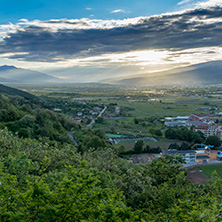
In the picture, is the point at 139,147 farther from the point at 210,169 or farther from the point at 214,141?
the point at 214,141

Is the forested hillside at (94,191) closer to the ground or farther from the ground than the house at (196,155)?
farther from the ground

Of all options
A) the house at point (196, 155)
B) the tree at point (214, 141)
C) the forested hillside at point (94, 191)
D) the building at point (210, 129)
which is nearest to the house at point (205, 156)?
the house at point (196, 155)

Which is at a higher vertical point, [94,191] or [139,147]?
[94,191]

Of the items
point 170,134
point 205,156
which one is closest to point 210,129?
point 170,134

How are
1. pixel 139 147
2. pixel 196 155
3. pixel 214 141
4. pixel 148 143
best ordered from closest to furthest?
pixel 196 155 < pixel 139 147 < pixel 214 141 < pixel 148 143

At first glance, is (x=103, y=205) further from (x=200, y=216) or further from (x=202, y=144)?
(x=202, y=144)

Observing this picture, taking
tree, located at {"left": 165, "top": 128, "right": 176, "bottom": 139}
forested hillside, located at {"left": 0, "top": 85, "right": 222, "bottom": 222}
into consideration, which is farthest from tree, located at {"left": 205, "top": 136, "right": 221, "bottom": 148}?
forested hillside, located at {"left": 0, "top": 85, "right": 222, "bottom": 222}

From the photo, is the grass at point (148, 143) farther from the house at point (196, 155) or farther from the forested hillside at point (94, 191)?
the forested hillside at point (94, 191)

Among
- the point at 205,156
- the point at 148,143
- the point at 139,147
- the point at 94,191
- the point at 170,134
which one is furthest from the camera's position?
the point at 170,134

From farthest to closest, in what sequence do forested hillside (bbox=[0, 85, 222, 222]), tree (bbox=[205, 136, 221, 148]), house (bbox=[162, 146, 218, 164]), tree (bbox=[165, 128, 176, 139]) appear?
tree (bbox=[165, 128, 176, 139]), tree (bbox=[205, 136, 221, 148]), house (bbox=[162, 146, 218, 164]), forested hillside (bbox=[0, 85, 222, 222])

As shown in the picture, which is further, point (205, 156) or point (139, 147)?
point (139, 147)

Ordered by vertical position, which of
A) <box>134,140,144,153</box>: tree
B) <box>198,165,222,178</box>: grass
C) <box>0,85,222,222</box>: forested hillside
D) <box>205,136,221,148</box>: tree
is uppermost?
<box>0,85,222,222</box>: forested hillside

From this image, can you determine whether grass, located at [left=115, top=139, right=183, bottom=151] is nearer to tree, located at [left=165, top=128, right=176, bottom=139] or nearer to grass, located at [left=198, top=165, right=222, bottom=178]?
tree, located at [left=165, top=128, right=176, bottom=139]
